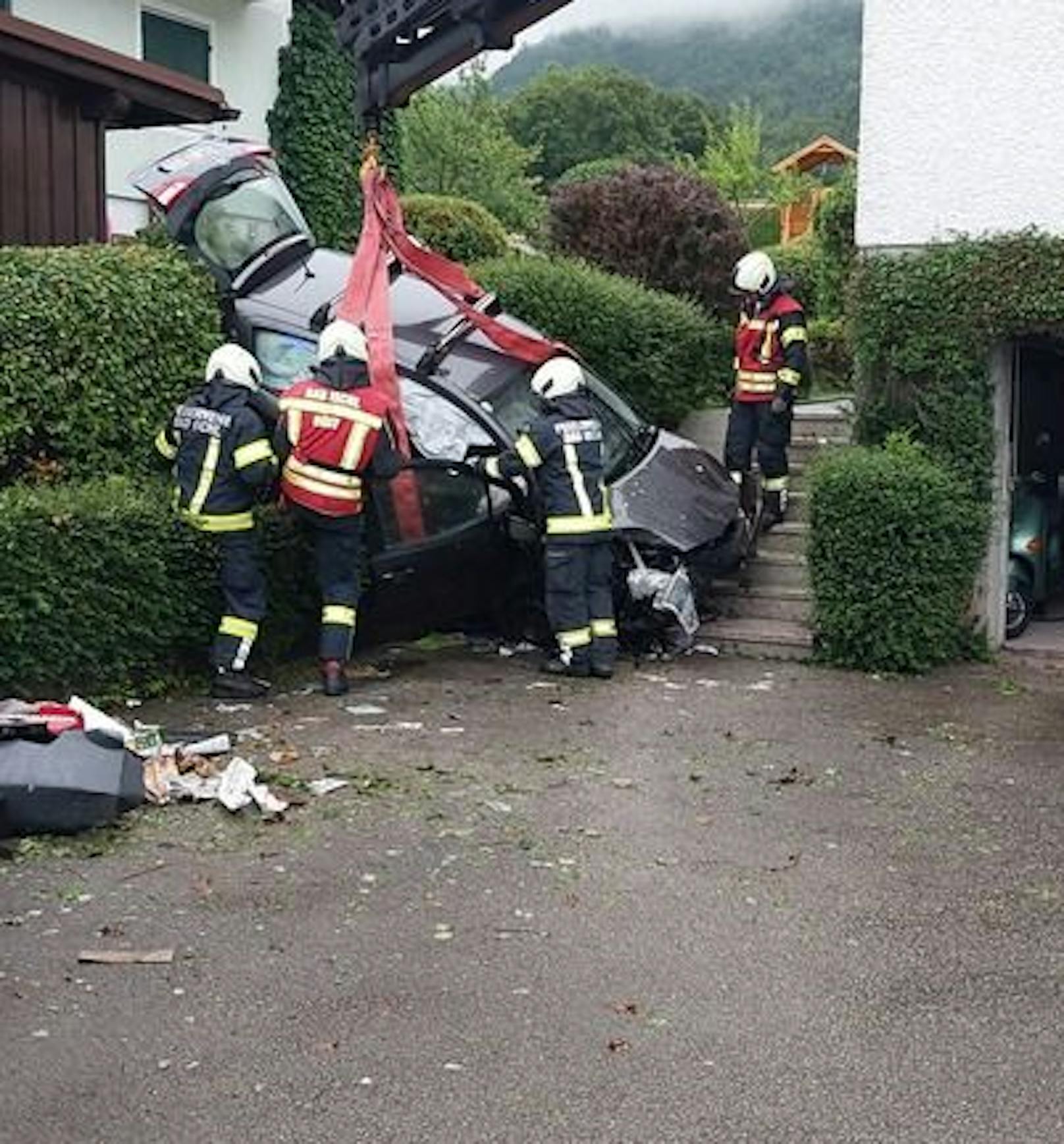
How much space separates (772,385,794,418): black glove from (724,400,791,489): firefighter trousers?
3 centimetres

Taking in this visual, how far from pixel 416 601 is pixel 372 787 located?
9.17ft

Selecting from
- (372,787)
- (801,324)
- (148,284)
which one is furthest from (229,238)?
(372,787)

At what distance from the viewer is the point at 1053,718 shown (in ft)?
29.6

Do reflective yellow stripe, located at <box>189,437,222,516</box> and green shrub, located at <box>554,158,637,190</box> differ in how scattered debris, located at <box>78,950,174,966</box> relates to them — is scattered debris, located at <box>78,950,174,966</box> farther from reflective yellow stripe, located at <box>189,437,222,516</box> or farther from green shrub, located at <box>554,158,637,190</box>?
green shrub, located at <box>554,158,637,190</box>

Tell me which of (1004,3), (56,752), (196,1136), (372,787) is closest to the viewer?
(196,1136)

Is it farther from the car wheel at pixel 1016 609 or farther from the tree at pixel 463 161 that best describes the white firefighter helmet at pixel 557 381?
the tree at pixel 463 161

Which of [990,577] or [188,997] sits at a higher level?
[990,577]

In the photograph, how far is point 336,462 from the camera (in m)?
8.84

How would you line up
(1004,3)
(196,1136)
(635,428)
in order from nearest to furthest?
(196,1136) → (1004,3) → (635,428)

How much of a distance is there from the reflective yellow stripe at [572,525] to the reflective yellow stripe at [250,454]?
1761 millimetres

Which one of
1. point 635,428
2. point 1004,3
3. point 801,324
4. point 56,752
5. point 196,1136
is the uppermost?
point 1004,3

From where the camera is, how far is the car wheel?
11.3 meters

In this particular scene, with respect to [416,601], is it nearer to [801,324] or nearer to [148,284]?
[148,284]

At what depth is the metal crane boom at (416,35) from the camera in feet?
63.9
